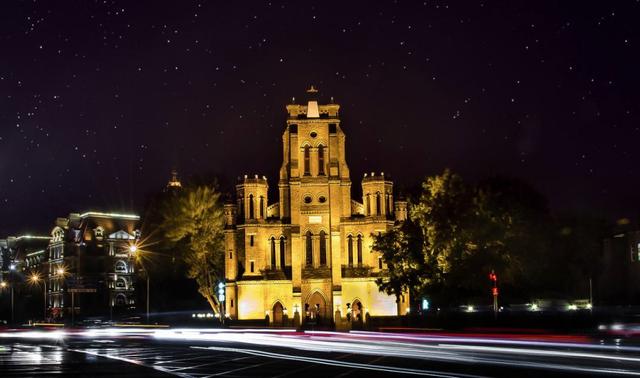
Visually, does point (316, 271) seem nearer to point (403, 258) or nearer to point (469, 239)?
point (403, 258)

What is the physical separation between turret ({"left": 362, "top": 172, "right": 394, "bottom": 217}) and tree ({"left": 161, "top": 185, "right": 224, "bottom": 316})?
14928 millimetres

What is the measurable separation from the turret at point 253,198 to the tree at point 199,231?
3.91m

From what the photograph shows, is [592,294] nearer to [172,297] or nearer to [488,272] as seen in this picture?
[488,272]

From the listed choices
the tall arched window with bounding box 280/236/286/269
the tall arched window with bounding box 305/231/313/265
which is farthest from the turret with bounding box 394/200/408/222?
the tall arched window with bounding box 280/236/286/269

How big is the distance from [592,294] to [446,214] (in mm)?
35858

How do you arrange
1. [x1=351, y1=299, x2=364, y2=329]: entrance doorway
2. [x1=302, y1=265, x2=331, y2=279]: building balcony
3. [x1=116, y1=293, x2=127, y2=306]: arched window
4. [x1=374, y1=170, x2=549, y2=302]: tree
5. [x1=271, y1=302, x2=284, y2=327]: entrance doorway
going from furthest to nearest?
[x1=116, y1=293, x2=127, y2=306]: arched window → [x1=271, y1=302, x2=284, y2=327]: entrance doorway → [x1=302, y1=265, x2=331, y2=279]: building balcony → [x1=351, y1=299, x2=364, y2=329]: entrance doorway → [x1=374, y1=170, x2=549, y2=302]: tree

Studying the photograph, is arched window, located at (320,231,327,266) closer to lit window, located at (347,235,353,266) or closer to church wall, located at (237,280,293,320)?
lit window, located at (347,235,353,266)

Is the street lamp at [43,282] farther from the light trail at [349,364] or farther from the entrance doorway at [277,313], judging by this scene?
the light trail at [349,364]

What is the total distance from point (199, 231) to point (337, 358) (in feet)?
177

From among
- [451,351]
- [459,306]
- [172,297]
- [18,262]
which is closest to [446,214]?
[459,306]

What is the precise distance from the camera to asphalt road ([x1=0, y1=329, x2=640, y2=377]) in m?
25.1

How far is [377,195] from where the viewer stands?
263 ft

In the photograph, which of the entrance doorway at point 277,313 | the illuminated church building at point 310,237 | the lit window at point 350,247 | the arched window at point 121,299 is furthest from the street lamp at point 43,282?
the lit window at point 350,247

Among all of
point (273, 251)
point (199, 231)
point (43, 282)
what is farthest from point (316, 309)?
point (43, 282)
